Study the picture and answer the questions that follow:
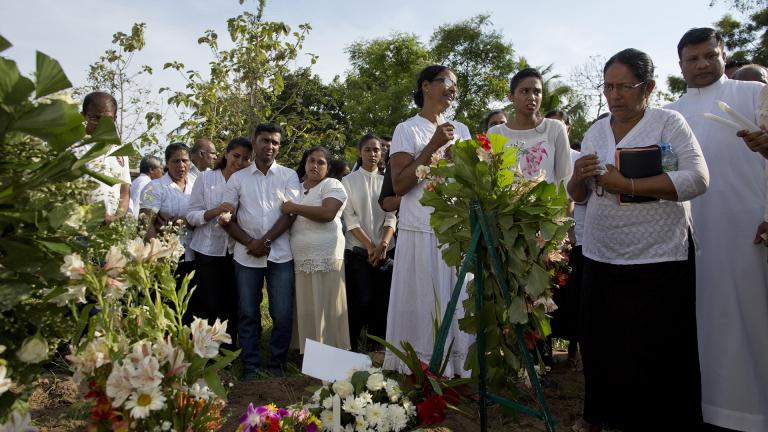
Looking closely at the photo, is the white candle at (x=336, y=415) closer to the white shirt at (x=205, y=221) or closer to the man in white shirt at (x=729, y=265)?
the man in white shirt at (x=729, y=265)

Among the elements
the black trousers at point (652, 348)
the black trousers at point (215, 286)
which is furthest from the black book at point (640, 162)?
Result: the black trousers at point (215, 286)

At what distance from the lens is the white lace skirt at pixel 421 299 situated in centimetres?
425

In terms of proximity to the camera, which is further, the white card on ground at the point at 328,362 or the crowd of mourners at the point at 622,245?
the crowd of mourners at the point at 622,245

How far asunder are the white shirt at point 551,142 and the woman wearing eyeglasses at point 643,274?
903 millimetres

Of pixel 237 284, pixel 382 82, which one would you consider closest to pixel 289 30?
pixel 237 284


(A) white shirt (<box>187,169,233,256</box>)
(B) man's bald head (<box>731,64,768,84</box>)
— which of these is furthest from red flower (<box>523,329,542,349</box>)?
(A) white shirt (<box>187,169,233,256</box>)

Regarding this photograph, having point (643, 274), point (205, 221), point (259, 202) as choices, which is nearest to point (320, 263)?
point (259, 202)

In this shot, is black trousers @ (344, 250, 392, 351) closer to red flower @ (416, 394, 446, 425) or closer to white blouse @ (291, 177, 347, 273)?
white blouse @ (291, 177, 347, 273)

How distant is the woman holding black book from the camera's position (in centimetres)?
611

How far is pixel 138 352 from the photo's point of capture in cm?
186

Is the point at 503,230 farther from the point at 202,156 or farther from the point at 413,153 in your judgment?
the point at 202,156

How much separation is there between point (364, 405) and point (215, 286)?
3068 mm

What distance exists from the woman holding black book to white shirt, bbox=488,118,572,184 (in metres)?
1.82

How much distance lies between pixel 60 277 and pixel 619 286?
278 centimetres
